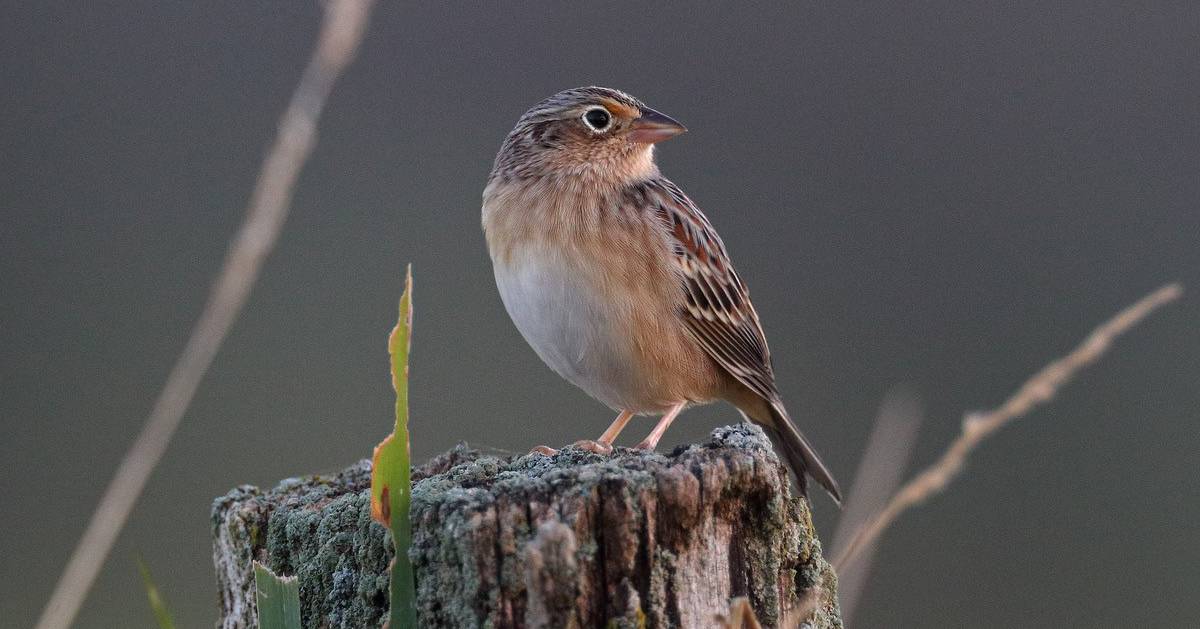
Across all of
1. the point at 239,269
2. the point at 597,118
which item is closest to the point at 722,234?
the point at 597,118

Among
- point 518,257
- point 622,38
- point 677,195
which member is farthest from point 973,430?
point 622,38

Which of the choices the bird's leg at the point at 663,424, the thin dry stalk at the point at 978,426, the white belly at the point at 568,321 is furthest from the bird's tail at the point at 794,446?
the thin dry stalk at the point at 978,426

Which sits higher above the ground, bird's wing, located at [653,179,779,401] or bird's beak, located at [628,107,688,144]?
bird's beak, located at [628,107,688,144]

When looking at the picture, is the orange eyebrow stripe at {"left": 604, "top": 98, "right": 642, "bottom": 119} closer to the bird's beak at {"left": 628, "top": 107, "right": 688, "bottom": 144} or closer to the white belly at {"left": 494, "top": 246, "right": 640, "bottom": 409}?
the bird's beak at {"left": 628, "top": 107, "right": 688, "bottom": 144}

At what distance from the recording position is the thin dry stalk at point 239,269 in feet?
8.75

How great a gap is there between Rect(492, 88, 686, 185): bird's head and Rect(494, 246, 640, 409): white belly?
1.63ft

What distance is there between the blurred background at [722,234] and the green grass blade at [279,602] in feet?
22.3

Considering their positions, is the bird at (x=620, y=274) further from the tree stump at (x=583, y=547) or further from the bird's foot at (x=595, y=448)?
the tree stump at (x=583, y=547)

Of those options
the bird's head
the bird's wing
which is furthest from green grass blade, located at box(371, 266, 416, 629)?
the bird's head

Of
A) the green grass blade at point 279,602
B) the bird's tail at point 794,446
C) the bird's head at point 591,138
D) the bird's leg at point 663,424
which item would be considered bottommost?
the bird's tail at point 794,446

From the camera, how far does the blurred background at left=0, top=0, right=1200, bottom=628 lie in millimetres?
10148

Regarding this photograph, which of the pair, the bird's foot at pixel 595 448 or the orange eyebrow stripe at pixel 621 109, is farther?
the orange eyebrow stripe at pixel 621 109

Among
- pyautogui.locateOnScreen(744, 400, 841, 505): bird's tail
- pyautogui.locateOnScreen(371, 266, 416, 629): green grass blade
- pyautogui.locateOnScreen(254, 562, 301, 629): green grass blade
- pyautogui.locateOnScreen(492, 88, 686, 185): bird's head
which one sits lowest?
pyautogui.locateOnScreen(744, 400, 841, 505): bird's tail

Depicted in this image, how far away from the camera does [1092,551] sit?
395 inches
